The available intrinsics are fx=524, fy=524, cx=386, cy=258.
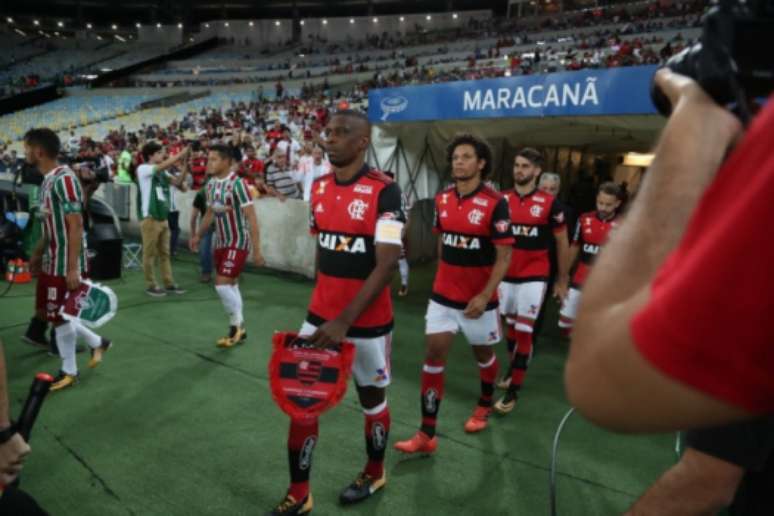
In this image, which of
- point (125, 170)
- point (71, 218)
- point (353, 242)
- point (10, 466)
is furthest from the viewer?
point (125, 170)

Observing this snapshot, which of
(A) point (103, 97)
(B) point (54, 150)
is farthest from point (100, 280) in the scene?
(A) point (103, 97)

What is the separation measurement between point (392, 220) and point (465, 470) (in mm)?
1760

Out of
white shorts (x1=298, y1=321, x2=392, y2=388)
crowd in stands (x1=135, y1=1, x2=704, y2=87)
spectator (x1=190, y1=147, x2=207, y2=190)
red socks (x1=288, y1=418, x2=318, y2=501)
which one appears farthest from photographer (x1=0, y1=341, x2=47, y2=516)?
crowd in stands (x1=135, y1=1, x2=704, y2=87)

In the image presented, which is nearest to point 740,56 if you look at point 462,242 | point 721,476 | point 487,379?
point 721,476

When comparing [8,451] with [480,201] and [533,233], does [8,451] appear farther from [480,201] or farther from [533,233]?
[533,233]

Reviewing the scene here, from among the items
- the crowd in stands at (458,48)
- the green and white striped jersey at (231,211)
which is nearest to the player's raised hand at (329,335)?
the green and white striped jersey at (231,211)

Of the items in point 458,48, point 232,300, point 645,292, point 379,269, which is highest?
point 458,48

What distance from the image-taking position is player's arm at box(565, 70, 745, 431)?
0.53 metres

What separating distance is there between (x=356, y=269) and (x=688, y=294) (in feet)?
7.89

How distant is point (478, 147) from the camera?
380 cm

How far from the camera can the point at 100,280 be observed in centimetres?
820

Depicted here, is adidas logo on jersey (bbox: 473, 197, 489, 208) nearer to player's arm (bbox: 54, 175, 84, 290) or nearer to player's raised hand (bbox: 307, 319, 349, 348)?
player's raised hand (bbox: 307, 319, 349, 348)

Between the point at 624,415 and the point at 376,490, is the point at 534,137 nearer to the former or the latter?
the point at 376,490

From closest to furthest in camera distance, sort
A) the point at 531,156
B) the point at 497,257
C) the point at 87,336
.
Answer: the point at 497,257
the point at 87,336
the point at 531,156
